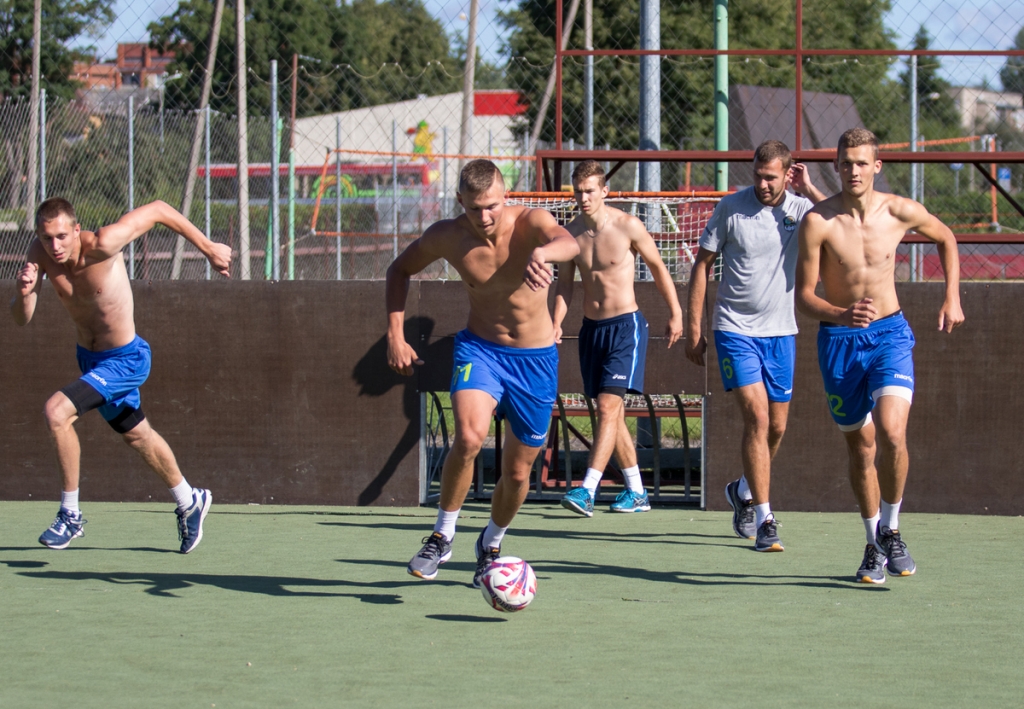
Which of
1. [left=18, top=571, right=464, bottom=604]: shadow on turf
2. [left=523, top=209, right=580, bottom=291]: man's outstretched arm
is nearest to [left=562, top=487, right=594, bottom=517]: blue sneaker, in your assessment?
[left=18, top=571, right=464, bottom=604]: shadow on turf

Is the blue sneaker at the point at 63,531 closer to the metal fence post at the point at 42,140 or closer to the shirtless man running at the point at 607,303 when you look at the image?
the shirtless man running at the point at 607,303

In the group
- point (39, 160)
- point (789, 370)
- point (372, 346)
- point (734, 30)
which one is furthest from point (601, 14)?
point (789, 370)

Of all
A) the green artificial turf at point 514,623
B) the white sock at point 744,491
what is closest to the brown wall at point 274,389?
the green artificial turf at point 514,623

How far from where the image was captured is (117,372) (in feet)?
21.8

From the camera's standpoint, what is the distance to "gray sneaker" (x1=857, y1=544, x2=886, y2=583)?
563 centimetres

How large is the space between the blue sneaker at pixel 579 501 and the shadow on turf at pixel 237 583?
1.75 m

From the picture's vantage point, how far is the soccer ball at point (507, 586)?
4.84m

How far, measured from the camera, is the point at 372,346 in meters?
8.65

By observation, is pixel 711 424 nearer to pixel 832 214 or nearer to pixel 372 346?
pixel 372 346

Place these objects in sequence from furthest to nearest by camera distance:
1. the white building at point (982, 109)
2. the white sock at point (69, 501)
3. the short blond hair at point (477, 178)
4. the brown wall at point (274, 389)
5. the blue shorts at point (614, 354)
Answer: the white building at point (982, 109), the brown wall at point (274, 389), the blue shorts at point (614, 354), the white sock at point (69, 501), the short blond hair at point (477, 178)

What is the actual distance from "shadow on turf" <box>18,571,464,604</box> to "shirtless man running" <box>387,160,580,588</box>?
0.38m

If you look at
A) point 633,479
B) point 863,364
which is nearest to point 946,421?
point 633,479

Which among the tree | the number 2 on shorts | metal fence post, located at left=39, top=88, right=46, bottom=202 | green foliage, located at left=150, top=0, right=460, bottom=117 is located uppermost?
green foliage, located at left=150, top=0, right=460, bottom=117

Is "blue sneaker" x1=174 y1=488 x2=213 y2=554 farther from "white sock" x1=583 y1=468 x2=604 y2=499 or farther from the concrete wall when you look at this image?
"white sock" x1=583 y1=468 x2=604 y2=499
